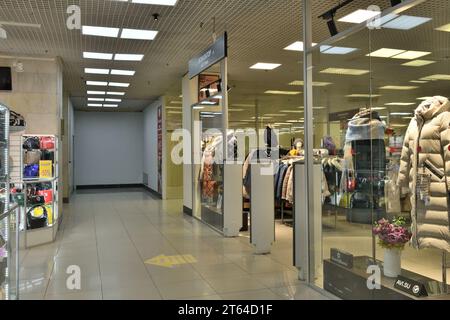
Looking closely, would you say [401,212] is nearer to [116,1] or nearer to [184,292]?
[184,292]

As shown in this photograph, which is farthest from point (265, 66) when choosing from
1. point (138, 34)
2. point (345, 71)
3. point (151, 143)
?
point (151, 143)

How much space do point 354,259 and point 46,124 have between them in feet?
19.2

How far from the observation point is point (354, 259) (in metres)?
3.84

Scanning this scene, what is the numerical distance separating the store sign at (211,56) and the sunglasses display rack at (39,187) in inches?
107

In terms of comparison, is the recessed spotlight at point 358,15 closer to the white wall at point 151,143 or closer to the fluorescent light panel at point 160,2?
the fluorescent light panel at point 160,2

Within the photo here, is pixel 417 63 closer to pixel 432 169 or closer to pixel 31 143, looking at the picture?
pixel 432 169

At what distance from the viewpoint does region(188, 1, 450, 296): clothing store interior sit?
341 centimetres

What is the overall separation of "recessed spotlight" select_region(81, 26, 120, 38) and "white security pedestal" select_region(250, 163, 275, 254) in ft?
10.0

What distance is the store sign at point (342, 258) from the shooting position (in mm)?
3617

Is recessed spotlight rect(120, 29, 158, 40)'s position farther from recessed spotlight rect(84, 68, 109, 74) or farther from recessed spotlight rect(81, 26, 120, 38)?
recessed spotlight rect(84, 68, 109, 74)

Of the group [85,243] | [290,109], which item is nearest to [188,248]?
[85,243]

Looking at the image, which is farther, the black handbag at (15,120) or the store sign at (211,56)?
the black handbag at (15,120)

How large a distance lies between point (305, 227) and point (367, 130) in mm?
1931

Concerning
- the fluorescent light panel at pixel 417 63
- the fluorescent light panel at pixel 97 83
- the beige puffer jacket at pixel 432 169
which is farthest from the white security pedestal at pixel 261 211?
the fluorescent light panel at pixel 97 83
